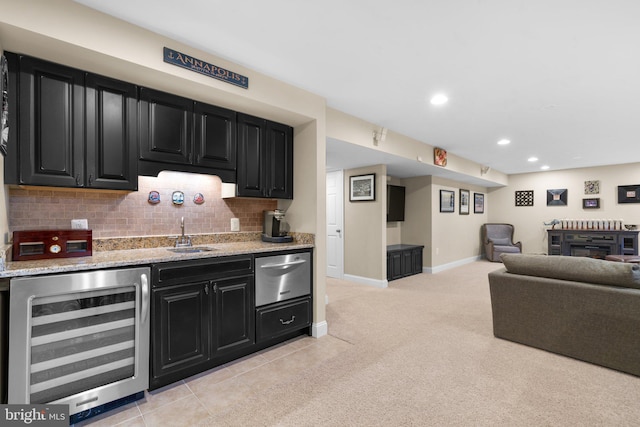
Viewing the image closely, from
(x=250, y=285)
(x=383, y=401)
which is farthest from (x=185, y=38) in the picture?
(x=383, y=401)

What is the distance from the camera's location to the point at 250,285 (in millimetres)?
2596

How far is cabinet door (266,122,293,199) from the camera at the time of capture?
3082 millimetres

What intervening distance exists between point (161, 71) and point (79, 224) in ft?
4.38

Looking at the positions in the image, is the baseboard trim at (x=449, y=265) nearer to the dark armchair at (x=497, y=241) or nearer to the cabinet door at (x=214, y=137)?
the dark armchair at (x=497, y=241)

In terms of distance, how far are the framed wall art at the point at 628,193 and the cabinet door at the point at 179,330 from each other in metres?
9.55

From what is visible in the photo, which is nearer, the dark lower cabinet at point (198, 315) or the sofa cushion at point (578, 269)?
the dark lower cabinet at point (198, 315)

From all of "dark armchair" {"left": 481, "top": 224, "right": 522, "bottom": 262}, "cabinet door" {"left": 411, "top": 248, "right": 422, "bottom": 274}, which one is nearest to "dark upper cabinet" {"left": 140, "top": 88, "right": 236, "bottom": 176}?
"cabinet door" {"left": 411, "top": 248, "right": 422, "bottom": 274}

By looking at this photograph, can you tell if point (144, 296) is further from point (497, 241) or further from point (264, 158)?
point (497, 241)

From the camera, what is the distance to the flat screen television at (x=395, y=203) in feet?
20.5

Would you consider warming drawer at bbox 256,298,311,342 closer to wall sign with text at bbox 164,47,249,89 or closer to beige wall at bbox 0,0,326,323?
beige wall at bbox 0,0,326,323

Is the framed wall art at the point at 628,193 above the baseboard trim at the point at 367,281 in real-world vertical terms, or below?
above

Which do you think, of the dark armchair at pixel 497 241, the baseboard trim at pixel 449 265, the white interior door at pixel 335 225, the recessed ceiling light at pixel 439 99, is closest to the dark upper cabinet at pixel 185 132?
the recessed ceiling light at pixel 439 99

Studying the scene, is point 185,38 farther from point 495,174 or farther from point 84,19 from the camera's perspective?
point 495,174

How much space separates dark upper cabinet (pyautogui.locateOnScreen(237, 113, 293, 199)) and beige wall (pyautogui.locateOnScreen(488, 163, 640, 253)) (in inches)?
316
